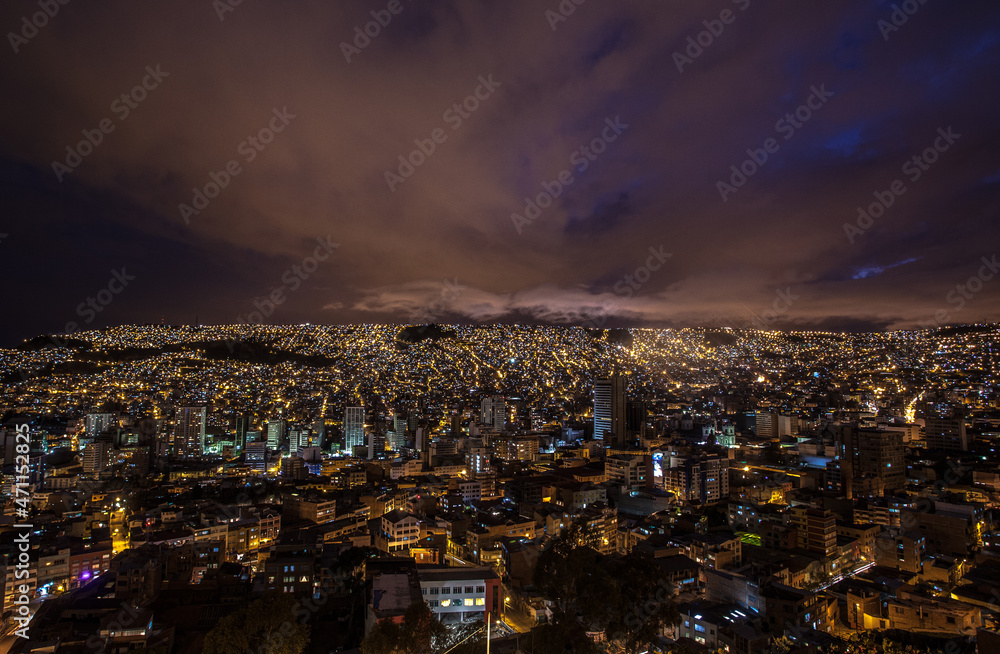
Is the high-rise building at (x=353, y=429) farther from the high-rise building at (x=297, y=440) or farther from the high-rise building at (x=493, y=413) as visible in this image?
the high-rise building at (x=493, y=413)

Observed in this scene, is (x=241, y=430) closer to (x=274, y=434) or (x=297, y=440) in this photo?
(x=274, y=434)

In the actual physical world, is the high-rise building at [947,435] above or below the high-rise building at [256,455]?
above

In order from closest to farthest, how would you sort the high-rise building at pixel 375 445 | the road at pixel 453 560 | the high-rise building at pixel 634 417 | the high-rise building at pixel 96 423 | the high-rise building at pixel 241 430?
the road at pixel 453 560, the high-rise building at pixel 375 445, the high-rise building at pixel 96 423, the high-rise building at pixel 241 430, the high-rise building at pixel 634 417

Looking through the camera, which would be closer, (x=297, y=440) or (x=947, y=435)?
(x=947, y=435)

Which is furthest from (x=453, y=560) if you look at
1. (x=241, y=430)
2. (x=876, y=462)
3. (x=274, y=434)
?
(x=241, y=430)

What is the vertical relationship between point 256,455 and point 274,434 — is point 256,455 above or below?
below

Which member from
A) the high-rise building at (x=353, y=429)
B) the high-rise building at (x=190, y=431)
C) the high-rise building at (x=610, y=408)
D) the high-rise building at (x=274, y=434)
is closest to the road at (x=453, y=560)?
the high-rise building at (x=353, y=429)

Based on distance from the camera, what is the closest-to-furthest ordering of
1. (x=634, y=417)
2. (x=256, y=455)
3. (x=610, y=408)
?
(x=256, y=455)
(x=634, y=417)
(x=610, y=408)
